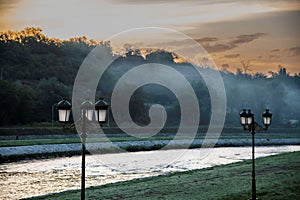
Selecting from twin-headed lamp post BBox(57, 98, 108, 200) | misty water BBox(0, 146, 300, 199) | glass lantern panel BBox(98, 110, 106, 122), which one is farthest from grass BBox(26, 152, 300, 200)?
twin-headed lamp post BBox(57, 98, 108, 200)

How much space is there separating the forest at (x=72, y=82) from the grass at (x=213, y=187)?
56506 mm

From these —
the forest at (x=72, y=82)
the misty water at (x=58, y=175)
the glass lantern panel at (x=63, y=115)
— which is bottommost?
the misty water at (x=58, y=175)

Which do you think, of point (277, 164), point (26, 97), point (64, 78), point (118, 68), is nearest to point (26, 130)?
point (26, 97)

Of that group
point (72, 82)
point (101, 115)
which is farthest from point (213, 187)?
point (72, 82)

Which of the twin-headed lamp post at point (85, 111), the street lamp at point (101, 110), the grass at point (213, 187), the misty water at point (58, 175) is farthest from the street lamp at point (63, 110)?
the misty water at point (58, 175)

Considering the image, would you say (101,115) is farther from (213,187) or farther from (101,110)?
(213,187)

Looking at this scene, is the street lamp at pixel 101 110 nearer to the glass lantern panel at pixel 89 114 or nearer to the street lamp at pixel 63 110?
the glass lantern panel at pixel 89 114

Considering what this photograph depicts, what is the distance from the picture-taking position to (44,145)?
5566 centimetres

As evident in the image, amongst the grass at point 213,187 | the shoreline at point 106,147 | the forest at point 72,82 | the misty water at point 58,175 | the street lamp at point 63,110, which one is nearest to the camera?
the street lamp at point 63,110

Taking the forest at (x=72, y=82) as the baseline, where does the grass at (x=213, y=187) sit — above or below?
below

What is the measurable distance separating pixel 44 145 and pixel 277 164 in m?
31.3

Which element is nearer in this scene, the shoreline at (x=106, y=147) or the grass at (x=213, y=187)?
the grass at (x=213, y=187)

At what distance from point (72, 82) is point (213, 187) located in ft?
298

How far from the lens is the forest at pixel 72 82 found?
274ft
